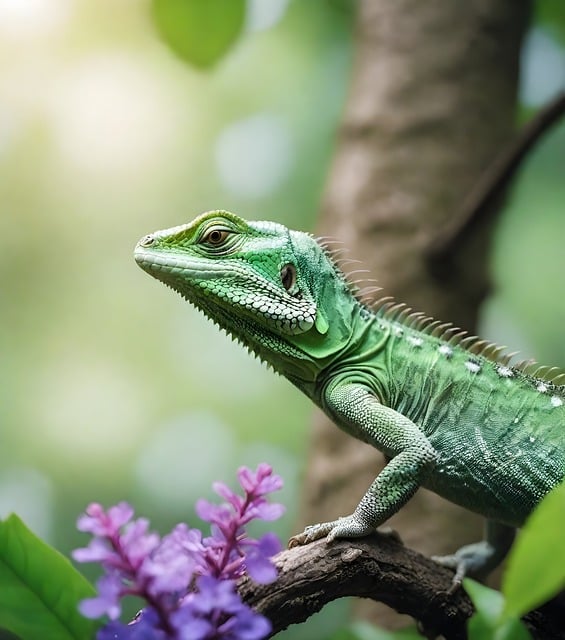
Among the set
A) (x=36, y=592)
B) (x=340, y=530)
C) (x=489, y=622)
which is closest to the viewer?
(x=36, y=592)

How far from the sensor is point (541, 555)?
1156mm

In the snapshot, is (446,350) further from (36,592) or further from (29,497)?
(29,497)

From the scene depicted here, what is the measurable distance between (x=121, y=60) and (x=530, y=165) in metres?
2.89

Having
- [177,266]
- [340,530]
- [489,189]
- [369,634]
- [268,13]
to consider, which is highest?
[268,13]

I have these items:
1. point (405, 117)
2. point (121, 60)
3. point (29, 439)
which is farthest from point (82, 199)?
point (405, 117)

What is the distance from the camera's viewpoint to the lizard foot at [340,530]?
2.05 metres

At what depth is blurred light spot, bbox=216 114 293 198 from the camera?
4734 millimetres

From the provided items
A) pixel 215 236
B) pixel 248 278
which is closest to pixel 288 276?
pixel 248 278

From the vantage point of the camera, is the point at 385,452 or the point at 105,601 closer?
the point at 105,601

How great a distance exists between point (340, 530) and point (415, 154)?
96.9 inches

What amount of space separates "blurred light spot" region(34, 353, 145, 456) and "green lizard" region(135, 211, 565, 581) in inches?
83.4

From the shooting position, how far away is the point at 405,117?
3.96 m

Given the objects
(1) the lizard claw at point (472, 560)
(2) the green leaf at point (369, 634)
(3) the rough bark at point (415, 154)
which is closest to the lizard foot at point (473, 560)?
(1) the lizard claw at point (472, 560)

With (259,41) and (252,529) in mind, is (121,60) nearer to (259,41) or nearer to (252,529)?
(259,41)
